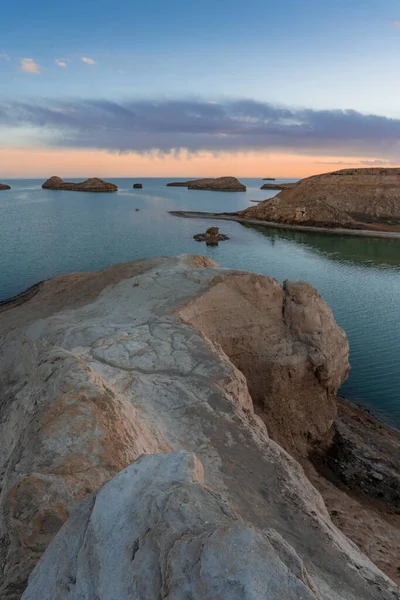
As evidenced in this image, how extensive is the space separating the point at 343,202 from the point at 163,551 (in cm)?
7938

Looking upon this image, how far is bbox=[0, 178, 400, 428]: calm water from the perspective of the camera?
20402 mm

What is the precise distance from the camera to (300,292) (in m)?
14.7

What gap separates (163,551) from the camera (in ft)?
11.1

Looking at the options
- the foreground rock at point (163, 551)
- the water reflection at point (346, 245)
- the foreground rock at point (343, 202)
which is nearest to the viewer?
the foreground rock at point (163, 551)

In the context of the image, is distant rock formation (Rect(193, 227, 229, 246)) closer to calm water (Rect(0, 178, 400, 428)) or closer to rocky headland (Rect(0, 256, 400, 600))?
calm water (Rect(0, 178, 400, 428))

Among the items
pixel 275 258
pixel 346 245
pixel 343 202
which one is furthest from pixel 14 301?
pixel 343 202

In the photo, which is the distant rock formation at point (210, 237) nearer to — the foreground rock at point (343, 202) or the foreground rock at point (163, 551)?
the foreground rock at point (343, 202)

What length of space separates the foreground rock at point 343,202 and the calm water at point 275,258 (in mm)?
7330

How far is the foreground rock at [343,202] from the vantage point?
7175 centimetres

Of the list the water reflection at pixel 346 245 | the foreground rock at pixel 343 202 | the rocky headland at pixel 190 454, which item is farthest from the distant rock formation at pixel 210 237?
the rocky headland at pixel 190 454

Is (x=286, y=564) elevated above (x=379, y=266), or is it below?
above

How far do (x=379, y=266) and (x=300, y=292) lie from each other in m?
33.9

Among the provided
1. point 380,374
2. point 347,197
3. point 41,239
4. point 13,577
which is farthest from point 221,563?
point 347,197

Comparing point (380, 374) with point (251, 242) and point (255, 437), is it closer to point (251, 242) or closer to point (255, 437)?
point (255, 437)
